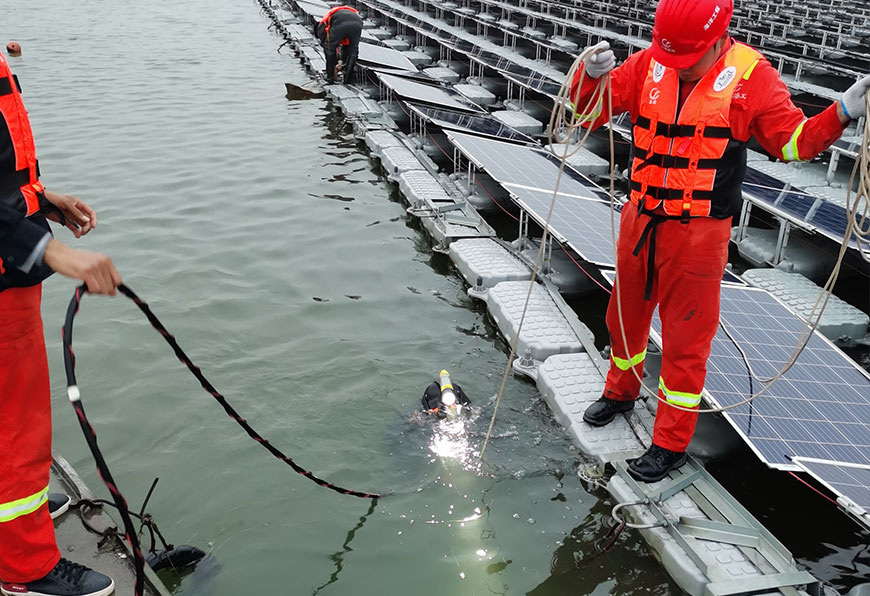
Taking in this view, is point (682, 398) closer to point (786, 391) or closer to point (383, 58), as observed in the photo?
point (786, 391)

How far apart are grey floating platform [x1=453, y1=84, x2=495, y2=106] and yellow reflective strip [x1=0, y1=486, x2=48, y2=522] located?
1034cm

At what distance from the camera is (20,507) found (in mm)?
2475

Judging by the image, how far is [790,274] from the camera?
593cm

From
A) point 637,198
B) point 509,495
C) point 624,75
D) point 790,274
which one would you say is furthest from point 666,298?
point 790,274

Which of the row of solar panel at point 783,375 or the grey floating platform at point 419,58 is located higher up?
the grey floating platform at point 419,58

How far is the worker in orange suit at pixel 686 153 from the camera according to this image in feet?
9.93

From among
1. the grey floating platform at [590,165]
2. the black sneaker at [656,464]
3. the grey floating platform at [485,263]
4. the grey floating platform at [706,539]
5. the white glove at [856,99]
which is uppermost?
the white glove at [856,99]

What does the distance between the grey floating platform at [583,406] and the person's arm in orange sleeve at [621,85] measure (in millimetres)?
1766

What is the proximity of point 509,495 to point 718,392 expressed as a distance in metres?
1.27

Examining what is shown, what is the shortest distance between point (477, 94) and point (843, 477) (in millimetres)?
10013

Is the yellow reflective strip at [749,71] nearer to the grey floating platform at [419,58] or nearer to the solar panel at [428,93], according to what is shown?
the solar panel at [428,93]

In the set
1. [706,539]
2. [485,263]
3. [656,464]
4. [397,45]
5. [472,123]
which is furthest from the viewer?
[397,45]

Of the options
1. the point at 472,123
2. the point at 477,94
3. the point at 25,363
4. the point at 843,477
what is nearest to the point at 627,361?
the point at 843,477

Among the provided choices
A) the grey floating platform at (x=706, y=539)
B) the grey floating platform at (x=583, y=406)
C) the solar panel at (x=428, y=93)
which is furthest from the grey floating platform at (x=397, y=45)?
the grey floating platform at (x=706, y=539)
